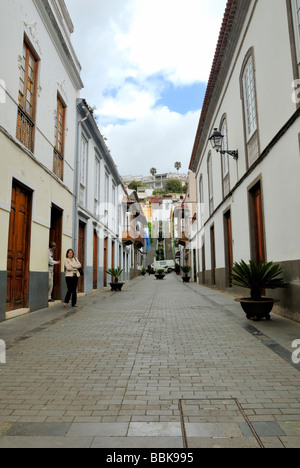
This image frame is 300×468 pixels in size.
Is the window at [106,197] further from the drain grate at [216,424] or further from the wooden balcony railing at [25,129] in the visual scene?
the drain grate at [216,424]

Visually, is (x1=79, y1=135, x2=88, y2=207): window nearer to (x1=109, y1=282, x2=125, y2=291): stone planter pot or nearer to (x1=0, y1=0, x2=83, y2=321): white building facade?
(x1=0, y1=0, x2=83, y2=321): white building facade

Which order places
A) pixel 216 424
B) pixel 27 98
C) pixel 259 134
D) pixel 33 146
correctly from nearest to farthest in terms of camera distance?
1. pixel 216 424
2. pixel 27 98
3. pixel 33 146
4. pixel 259 134

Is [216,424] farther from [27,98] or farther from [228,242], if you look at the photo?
[228,242]

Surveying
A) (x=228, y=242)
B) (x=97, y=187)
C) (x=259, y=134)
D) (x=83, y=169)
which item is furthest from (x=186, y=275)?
(x=259, y=134)

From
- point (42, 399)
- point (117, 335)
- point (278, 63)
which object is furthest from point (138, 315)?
point (278, 63)

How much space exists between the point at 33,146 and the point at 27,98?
3.70 ft

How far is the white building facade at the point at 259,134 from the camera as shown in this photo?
646 centimetres

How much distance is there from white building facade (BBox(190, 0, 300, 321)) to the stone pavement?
7.48 feet

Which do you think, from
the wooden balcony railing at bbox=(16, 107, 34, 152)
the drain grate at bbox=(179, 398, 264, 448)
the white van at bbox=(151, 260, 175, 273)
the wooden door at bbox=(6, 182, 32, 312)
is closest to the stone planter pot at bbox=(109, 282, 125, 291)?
the wooden door at bbox=(6, 182, 32, 312)

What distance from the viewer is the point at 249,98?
9828 mm

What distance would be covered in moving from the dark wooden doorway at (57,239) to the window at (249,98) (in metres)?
6.10

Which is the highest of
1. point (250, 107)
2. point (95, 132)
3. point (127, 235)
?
point (95, 132)

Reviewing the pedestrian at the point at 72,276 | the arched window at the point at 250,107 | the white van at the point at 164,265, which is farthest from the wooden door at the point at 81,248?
the white van at the point at 164,265
